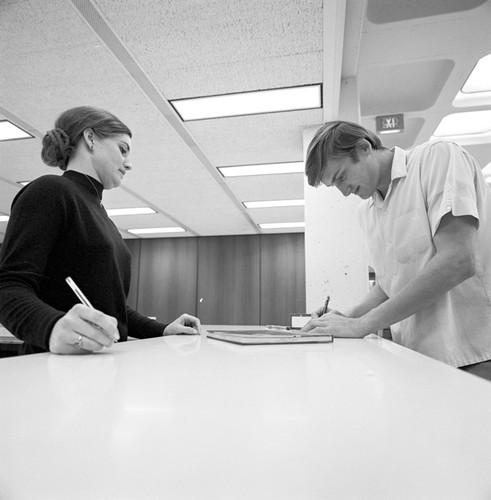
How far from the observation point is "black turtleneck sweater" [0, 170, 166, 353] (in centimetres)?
77

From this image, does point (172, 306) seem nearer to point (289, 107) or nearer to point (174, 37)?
point (289, 107)

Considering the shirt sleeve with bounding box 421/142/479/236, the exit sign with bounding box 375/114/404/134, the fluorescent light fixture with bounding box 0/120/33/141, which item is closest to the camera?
the shirt sleeve with bounding box 421/142/479/236

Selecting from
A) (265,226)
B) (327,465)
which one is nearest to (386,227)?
(327,465)

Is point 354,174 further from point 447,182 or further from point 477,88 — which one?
point 477,88

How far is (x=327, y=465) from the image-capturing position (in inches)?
7.4

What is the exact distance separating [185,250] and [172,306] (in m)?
1.05

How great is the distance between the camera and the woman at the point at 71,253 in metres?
0.71

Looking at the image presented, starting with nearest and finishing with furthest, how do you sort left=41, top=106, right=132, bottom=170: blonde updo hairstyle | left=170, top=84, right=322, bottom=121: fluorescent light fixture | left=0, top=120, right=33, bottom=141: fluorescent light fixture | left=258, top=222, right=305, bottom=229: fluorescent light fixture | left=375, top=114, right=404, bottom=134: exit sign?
left=41, top=106, right=132, bottom=170: blonde updo hairstyle → left=170, top=84, right=322, bottom=121: fluorescent light fixture → left=0, top=120, right=33, bottom=141: fluorescent light fixture → left=375, top=114, right=404, bottom=134: exit sign → left=258, top=222, right=305, bottom=229: fluorescent light fixture

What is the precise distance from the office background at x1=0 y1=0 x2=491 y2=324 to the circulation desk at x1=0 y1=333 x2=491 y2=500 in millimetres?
1830

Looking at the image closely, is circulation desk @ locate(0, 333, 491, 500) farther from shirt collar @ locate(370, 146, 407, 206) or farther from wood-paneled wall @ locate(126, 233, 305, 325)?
wood-paneled wall @ locate(126, 233, 305, 325)

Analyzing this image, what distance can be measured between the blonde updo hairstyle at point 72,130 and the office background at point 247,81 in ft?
Result: 2.81

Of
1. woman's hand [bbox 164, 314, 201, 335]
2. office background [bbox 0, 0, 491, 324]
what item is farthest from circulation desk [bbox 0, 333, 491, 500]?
office background [bbox 0, 0, 491, 324]

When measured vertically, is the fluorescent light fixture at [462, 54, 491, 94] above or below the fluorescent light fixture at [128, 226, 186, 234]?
above

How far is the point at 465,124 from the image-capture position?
342 cm
